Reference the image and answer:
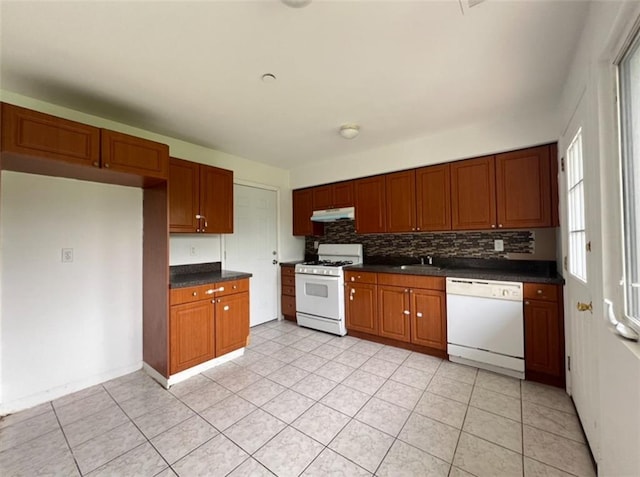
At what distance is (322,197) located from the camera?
4008mm

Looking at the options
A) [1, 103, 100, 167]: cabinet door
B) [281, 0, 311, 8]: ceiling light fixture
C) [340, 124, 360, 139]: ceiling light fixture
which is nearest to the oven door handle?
[340, 124, 360, 139]: ceiling light fixture

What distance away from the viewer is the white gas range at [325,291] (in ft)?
11.2

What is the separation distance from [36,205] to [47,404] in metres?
1.56

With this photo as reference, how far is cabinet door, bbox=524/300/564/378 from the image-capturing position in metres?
2.17

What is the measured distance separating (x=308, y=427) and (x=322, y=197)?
2.92 metres

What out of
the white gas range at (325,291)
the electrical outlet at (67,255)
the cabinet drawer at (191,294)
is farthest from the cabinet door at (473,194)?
the electrical outlet at (67,255)

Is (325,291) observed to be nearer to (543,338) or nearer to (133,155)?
(543,338)

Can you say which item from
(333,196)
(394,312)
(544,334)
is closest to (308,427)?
(394,312)

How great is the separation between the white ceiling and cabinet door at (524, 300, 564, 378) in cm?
178

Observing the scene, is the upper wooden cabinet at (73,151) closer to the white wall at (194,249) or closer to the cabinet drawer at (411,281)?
the white wall at (194,249)

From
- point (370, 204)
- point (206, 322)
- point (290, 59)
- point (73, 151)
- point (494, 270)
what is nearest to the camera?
point (290, 59)

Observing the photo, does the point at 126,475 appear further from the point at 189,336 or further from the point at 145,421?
the point at 189,336

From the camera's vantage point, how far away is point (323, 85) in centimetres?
198

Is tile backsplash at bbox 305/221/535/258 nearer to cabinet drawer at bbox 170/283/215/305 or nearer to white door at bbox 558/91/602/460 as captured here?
white door at bbox 558/91/602/460
